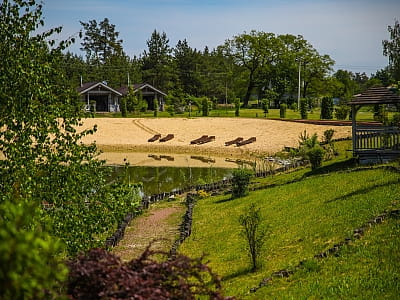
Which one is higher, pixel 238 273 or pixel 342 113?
pixel 342 113

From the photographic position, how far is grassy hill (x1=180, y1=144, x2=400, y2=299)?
8.88 metres

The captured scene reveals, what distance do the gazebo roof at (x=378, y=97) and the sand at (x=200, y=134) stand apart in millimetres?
17990

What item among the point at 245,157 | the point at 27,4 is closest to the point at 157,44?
the point at 245,157

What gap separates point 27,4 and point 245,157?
31452 millimetres

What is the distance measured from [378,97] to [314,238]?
11.3m

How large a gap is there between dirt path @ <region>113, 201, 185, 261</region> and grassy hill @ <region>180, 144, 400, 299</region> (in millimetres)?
716

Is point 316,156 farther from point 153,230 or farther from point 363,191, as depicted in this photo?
point 153,230

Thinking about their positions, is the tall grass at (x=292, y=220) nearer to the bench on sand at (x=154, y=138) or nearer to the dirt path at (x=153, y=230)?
the dirt path at (x=153, y=230)

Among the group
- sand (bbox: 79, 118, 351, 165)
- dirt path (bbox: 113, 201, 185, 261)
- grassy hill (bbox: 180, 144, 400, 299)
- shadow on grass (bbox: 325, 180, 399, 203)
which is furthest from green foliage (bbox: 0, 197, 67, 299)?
sand (bbox: 79, 118, 351, 165)

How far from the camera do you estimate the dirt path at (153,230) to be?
1477 cm

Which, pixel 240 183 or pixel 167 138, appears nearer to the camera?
pixel 240 183

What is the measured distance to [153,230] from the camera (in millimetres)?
17391

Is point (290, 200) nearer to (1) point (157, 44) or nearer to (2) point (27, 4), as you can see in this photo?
(2) point (27, 4)

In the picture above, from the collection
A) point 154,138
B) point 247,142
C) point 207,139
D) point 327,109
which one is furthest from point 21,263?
point 327,109
